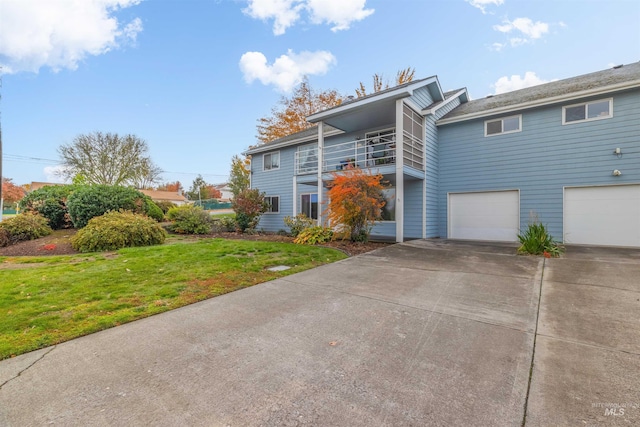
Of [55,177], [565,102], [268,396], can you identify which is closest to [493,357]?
[268,396]

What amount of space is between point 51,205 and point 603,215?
2116cm

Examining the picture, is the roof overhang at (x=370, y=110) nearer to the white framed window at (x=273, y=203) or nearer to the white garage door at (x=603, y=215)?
the white framed window at (x=273, y=203)

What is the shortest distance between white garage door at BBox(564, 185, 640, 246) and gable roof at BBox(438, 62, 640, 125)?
301cm

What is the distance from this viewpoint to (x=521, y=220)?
396 inches

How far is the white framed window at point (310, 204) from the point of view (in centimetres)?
1441

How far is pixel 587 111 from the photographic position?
9.05 meters

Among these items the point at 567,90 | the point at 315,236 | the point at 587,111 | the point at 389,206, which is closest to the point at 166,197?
the point at 315,236

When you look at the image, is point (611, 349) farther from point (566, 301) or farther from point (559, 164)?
point (559, 164)

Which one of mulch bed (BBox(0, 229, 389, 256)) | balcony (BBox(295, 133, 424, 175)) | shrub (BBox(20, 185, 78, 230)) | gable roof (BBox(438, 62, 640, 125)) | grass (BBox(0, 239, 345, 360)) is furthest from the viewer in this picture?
shrub (BBox(20, 185, 78, 230))

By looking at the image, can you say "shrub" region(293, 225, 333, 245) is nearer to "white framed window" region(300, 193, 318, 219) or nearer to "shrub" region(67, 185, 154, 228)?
"white framed window" region(300, 193, 318, 219)

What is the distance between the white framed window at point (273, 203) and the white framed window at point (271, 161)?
5.82ft

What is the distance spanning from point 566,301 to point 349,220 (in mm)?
5931

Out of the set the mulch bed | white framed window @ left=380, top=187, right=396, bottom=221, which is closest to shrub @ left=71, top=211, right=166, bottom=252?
the mulch bed

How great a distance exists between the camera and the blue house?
8641 millimetres
